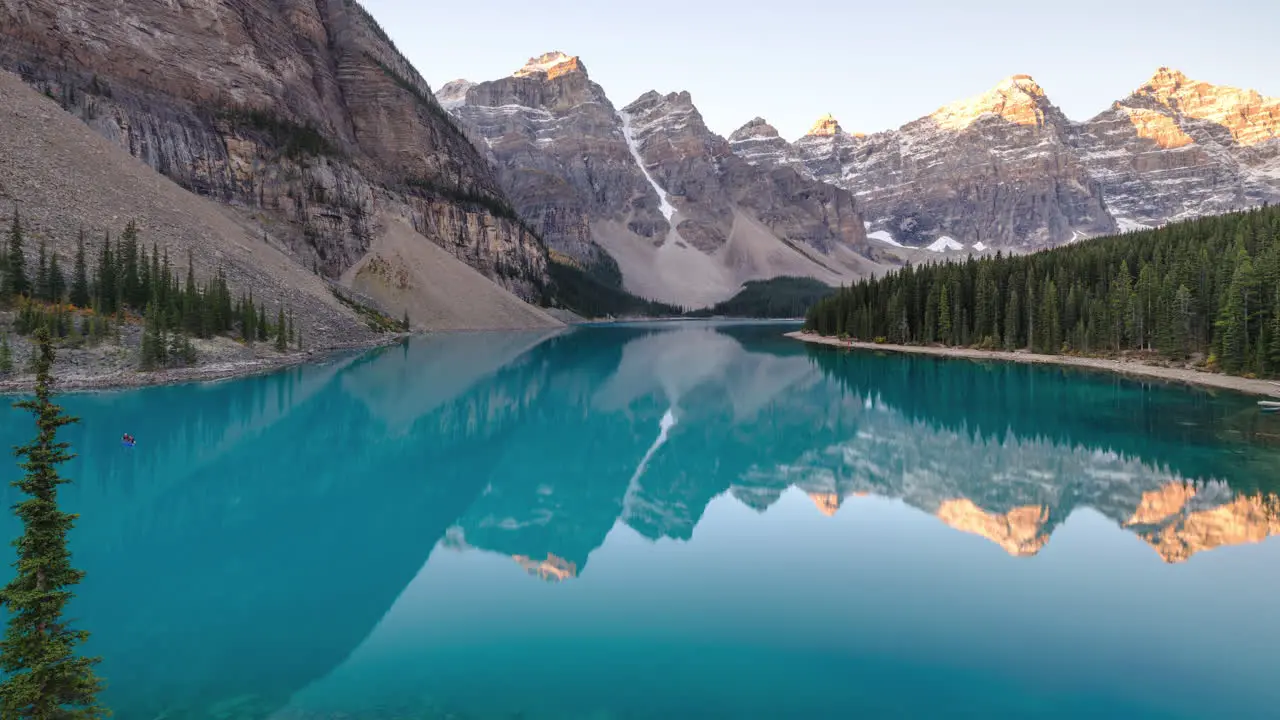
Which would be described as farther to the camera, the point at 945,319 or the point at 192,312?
the point at 945,319

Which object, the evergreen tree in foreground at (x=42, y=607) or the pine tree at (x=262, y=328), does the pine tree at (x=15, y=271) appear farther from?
the evergreen tree in foreground at (x=42, y=607)

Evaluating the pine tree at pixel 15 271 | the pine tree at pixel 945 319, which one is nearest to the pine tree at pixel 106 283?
the pine tree at pixel 15 271

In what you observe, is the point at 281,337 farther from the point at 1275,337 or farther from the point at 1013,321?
the point at 1275,337

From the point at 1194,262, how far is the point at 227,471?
7530cm

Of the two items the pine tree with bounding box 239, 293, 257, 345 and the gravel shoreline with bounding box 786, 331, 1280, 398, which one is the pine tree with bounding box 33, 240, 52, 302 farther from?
the gravel shoreline with bounding box 786, 331, 1280, 398

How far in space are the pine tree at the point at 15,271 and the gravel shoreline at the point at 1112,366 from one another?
7825cm

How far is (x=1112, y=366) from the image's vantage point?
6050cm

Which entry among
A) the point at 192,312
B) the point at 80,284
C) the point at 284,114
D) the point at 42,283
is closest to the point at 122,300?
the point at 80,284

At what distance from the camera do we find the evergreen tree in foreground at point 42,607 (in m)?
6.90

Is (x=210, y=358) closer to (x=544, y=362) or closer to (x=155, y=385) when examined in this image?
(x=155, y=385)

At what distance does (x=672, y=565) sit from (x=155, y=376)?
1690 inches

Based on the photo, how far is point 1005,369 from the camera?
2446 inches

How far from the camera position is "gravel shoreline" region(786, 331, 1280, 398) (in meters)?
44.7

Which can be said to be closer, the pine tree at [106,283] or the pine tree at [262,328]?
the pine tree at [106,283]
